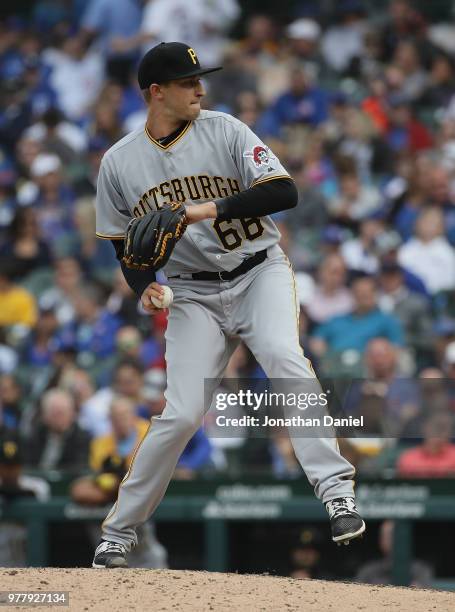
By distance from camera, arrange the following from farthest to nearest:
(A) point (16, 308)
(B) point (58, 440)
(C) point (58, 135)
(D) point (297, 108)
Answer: (C) point (58, 135)
(D) point (297, 108)
(A) point (16, 308)
(B) point (58, 440)

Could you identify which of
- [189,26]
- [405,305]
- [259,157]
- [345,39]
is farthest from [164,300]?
[345,39]

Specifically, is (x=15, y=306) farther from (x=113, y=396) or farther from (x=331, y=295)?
(x=331, y=295)

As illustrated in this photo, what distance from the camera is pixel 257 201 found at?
467 cm

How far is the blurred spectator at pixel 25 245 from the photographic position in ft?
34.5

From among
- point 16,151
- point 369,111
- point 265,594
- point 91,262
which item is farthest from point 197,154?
point 16,151

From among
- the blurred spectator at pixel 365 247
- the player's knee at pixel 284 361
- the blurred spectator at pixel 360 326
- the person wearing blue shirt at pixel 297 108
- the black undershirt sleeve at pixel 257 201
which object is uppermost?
the person wearing blue shirt at pixel 297 108

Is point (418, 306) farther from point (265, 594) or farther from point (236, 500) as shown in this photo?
point (265, 594)

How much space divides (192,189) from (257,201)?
1.09ft

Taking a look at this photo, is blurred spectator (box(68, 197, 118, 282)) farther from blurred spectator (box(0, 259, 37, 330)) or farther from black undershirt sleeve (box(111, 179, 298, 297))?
black undershirt sleeve (box(111, 179, 298, 297))

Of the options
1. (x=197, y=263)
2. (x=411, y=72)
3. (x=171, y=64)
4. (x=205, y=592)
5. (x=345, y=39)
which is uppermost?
(x=345, y=39)

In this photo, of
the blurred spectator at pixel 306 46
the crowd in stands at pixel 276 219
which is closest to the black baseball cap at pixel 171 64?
the crowd in stands at pixel 276 219

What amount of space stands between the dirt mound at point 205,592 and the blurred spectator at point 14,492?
2.79m

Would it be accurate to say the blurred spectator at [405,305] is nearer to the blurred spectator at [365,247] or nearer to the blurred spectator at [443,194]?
the blurred spectator at [365,247]

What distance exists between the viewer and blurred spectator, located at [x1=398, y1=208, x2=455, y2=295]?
30.6ft
